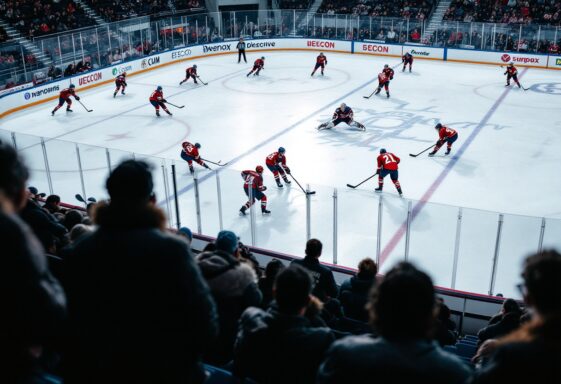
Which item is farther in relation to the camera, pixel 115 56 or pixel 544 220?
pixel 115 56

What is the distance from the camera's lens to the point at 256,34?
3095 centimetres

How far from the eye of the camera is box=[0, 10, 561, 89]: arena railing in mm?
23766

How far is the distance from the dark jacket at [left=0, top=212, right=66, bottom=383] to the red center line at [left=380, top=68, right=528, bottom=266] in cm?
672

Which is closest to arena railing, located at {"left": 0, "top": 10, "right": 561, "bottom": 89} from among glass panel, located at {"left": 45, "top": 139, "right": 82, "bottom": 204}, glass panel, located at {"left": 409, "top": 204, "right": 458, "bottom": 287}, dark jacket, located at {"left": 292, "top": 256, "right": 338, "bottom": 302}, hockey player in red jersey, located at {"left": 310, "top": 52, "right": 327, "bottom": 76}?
hockey player in red jersey, located at {"left": 310, "top": 52, "right": 327, "bottom": 76}

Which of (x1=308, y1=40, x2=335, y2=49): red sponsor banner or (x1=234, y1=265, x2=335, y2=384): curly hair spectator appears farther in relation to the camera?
(x1=308, y1=40, x2=335, y2=49): red sponsor banner

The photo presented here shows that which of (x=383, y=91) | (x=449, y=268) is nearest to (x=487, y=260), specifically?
(x=449, y=268)

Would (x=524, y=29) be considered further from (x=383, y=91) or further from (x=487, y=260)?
(x=487, y=260)

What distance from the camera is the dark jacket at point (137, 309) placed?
2.13 metres

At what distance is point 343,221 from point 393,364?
6.96m

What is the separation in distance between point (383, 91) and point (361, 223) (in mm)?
13758

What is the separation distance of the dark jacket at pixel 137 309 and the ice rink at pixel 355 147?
6096 millimetres

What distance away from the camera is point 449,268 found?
811cm

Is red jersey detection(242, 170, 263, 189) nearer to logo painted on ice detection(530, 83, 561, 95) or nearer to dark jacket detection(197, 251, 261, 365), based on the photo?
dark jacket detection(197, 251, 261, 365)

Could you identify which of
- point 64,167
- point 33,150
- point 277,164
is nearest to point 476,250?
point 277,164
